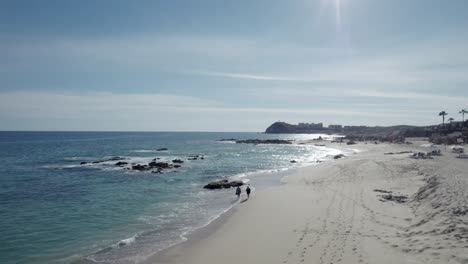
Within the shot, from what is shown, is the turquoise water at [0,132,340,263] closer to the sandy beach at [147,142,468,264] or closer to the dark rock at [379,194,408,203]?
the sandy beach at [147,142,468,264]

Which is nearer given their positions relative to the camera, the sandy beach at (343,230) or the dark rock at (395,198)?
the sandy beach at (343,230)

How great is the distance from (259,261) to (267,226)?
4.93 metres

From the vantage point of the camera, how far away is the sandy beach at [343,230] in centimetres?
1142

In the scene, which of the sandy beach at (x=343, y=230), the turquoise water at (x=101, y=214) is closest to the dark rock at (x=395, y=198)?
the sandy beach at (x=343, y=230)

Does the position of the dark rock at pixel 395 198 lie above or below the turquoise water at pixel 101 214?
above

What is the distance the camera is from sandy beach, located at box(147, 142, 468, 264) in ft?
37.5

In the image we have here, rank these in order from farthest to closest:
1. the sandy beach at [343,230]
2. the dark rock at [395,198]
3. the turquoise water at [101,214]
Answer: the dark rock at [395,198] < the turquoise water at [101,214] < the sandy beach at [343,230]

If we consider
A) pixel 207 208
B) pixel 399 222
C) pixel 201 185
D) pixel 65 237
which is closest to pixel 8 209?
pixel 65 237

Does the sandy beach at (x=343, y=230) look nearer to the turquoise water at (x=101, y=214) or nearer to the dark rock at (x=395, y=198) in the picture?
the dark rock at (x=395, y=198)

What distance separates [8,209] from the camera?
72.8 feet

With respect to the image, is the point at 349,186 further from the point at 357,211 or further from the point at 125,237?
the point at 125,237

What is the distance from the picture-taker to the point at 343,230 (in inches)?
575

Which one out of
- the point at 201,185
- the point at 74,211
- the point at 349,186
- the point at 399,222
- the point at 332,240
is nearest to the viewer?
the point at 332,240

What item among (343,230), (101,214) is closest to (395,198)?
(343,230)
